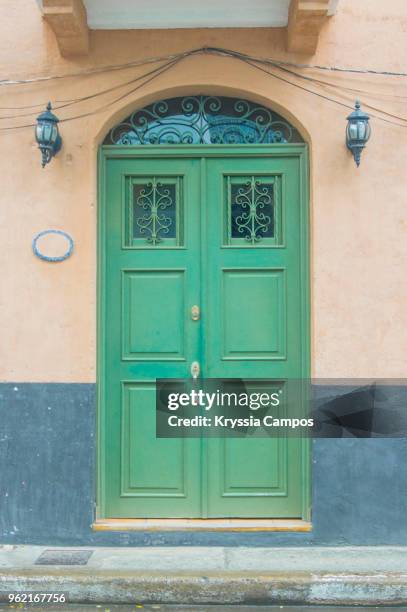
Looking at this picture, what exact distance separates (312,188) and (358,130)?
54 cm

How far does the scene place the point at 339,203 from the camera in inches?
206

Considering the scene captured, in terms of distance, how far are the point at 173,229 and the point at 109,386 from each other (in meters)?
1.33

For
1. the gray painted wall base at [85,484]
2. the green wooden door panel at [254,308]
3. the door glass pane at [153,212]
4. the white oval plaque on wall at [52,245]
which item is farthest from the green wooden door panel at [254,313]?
the white oval plaque on wall at [52,245]

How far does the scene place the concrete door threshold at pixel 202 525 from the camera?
518 centimetres

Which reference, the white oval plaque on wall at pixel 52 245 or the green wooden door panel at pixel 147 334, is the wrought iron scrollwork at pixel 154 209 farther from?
the white oval plaque on wall at pixel 52 245

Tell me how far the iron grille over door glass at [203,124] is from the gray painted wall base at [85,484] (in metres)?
2.02

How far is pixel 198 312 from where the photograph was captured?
5.36m

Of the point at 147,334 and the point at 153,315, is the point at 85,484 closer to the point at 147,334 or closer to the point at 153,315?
the point at 147,334

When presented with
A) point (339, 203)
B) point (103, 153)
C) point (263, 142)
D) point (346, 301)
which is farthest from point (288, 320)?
point (103, 153)

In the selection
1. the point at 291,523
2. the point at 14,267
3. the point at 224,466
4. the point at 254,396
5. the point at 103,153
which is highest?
the point at 103,153

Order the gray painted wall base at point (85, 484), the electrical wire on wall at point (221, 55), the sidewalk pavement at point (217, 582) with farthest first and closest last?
the electrical wire on wall at point (221, 55), the gray painted wall base at point (85, 484), the sidewalk pavement at point (217, 582)

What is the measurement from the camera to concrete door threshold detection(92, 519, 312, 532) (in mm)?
5176

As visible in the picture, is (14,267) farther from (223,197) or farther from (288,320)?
(288,320)

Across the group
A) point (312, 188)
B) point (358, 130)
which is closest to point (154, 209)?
point (312, 188)
